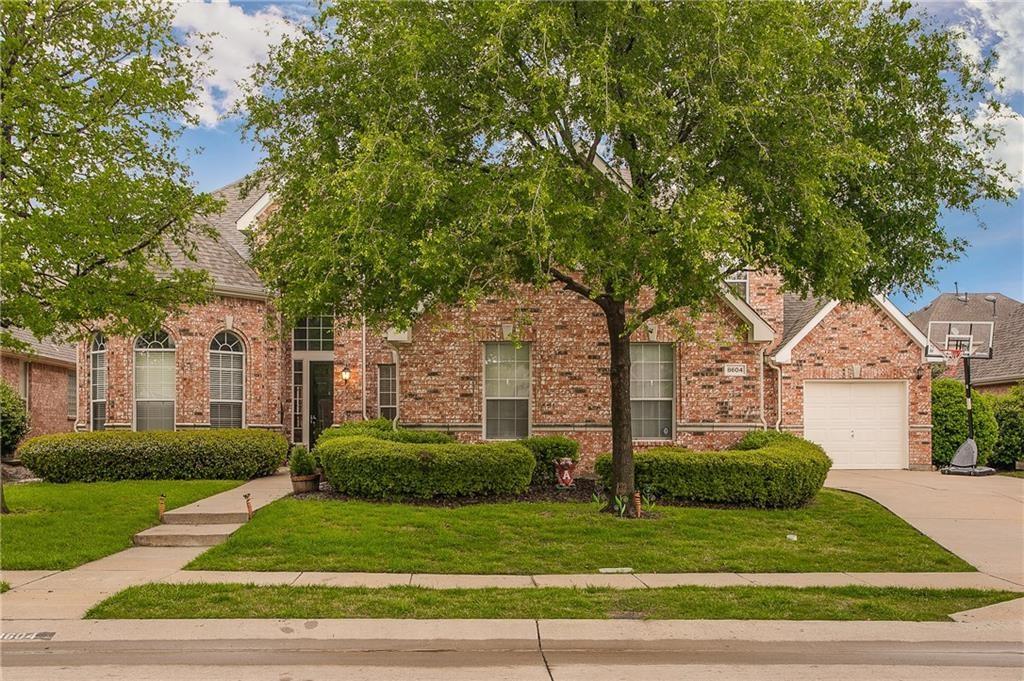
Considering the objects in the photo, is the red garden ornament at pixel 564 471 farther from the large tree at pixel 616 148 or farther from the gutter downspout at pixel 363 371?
the gutter downspout at pixel 363 371

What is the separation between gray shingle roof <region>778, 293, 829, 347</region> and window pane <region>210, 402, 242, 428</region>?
13.5 meters

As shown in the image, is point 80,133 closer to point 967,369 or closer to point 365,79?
point 365,79

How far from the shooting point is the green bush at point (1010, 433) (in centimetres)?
2284

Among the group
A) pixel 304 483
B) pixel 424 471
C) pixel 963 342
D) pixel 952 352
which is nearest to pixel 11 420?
pixel 304 483

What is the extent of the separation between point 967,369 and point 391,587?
16977 millimetres

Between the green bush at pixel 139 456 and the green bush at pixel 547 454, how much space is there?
6795 millimetres

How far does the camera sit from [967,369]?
20391 mm

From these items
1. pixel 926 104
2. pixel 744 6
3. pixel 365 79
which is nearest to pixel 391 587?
pixel 365 79

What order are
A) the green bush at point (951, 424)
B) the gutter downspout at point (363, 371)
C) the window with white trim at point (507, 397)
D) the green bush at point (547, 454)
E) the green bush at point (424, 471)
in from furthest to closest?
the green bush at point (951, 424) < the gutter downspout at point (363, 371) < the window with white trim at point (507, 397) < the green bush at point (547, 454) < the green bush at point (424, 471)

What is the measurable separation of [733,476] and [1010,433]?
13.8m

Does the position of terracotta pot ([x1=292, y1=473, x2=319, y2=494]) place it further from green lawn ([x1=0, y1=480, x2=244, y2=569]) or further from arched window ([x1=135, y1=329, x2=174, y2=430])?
arched window ([x1=135, y1=329, x2=174, y2=430])

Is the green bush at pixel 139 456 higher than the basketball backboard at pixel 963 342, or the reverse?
the basketball backboard at pixel 963 342

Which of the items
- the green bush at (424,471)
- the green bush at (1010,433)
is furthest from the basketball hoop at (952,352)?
the green bush at (424,471)

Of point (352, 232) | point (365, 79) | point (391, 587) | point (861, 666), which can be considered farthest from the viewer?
point (365, 79)
